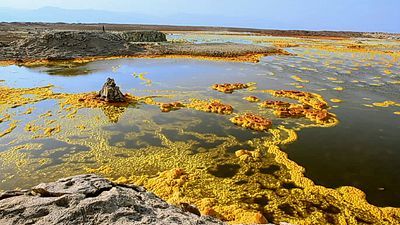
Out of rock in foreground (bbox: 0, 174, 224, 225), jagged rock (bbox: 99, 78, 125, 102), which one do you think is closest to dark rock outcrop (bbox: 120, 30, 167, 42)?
jagged rock (bbox: 99, 78, 125, 102)

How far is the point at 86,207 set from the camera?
5.23 metres

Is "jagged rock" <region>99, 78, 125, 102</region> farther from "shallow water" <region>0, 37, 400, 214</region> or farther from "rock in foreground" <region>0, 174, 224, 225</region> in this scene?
"rock in foreground" <region>0, 174, 224, 225</region>

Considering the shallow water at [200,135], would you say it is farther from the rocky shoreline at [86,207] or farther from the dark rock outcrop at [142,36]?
the dark rock outcrop at [142,36]

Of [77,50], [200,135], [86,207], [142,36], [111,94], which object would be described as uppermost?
[142,36]

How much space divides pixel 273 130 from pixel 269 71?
18.2 m

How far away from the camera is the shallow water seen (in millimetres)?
11430

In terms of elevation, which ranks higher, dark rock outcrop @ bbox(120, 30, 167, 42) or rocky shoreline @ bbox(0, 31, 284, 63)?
dark rock outcrop @ bbox(120, 30, 167, 42)

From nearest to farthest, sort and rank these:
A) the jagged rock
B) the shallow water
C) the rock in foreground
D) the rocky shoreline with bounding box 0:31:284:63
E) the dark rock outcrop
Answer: the rock in foreground
the shallow water
the jagged rock
the rocky shoreline with bounding box 0:31:284:63
the dark rock outcrop

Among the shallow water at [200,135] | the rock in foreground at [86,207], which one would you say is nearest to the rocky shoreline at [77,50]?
the shallow water at [200,135]

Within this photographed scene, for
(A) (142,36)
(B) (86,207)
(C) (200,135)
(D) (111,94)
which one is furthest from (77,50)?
(B) (86,207)

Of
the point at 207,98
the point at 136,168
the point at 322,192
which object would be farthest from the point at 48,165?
the point at 207,98

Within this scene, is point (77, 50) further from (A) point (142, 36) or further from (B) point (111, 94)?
(B) point (111, 94)

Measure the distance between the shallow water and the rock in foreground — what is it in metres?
5.32

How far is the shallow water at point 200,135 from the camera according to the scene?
37.5 ft
